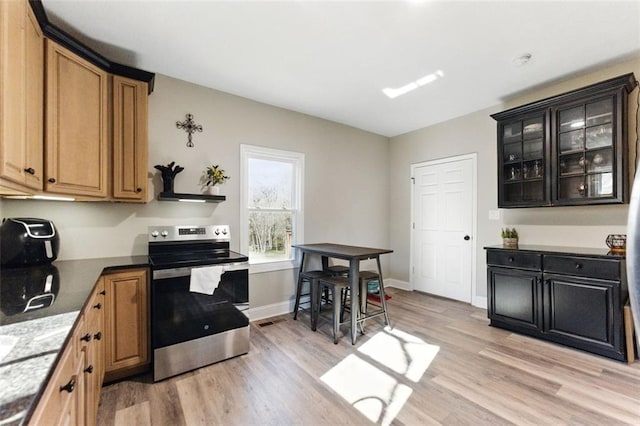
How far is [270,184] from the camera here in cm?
371

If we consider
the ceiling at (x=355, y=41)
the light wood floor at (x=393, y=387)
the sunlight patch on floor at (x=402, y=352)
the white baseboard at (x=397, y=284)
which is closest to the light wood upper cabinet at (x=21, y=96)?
the ceiling at (x=355, y=41)

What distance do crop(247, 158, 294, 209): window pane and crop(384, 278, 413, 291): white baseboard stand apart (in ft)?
7.77

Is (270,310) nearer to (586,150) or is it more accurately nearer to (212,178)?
(212,178)

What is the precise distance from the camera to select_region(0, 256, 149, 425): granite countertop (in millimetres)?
664

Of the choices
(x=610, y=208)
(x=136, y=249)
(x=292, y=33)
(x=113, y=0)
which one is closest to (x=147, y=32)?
(x=113, y=0)

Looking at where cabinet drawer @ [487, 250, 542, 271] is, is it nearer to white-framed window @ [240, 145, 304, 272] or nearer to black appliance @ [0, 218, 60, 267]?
white-framed window @ [240, 145, 304, 272]

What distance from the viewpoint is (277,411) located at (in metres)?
1.88

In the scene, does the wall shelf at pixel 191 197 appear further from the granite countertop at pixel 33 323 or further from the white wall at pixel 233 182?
the granite countertop at pixel 33 323

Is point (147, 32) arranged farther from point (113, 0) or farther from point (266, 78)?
point (266, 78)

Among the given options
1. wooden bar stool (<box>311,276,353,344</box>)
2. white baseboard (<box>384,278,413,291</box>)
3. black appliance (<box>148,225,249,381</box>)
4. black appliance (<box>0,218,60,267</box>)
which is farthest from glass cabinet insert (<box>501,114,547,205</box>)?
black appliance (<box>0,218,60,267</box>)

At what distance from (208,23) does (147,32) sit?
52 cm

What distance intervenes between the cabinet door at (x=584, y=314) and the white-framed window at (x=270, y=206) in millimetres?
2788

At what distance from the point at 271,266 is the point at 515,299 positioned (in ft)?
8.94

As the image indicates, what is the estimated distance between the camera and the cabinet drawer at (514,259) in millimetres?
2875
